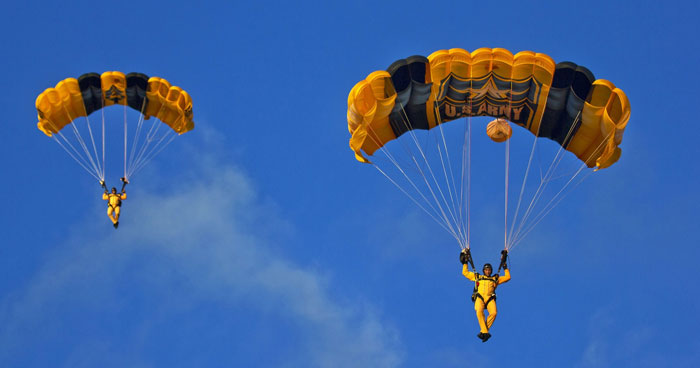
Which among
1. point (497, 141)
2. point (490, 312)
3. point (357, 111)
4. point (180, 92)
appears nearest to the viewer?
point (490, 312)

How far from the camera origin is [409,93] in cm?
2316

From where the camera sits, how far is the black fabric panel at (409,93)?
2280 centimetres

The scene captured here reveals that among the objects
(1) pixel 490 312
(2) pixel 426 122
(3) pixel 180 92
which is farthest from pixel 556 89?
(3) pixel 180 92

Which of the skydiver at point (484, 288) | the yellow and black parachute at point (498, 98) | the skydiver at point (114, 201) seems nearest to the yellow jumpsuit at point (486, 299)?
the skydiver at point (484, 288)

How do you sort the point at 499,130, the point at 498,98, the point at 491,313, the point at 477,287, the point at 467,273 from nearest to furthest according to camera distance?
the point at 491,313 → the point at 477,287 → the point at 467,273 → the point at 498,98 → the point at 499,130

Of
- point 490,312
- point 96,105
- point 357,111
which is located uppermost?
point 96,105

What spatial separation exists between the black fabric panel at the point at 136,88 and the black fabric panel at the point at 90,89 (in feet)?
2.50

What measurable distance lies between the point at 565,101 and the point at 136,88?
12258mm

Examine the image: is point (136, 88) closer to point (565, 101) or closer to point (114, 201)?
point (114, 201)

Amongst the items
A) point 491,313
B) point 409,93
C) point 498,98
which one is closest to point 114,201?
point 409,93

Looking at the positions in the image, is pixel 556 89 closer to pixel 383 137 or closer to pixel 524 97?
pixel 524 97

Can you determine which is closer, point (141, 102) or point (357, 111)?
point (357, 111)

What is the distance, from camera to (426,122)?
24094mm

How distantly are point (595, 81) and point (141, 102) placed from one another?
1328 cm
